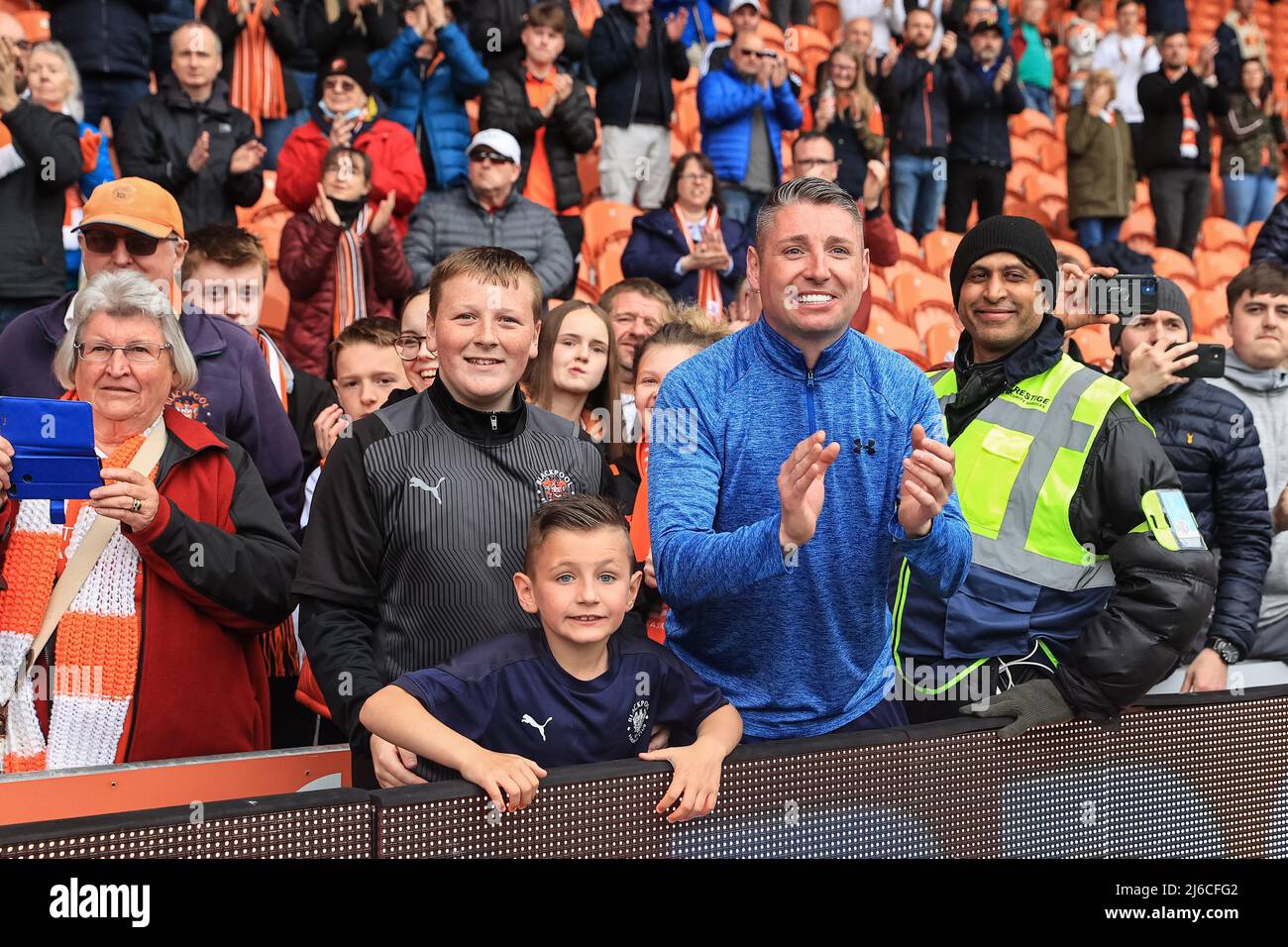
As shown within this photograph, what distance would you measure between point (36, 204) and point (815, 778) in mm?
4575

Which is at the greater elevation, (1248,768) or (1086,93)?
(1086,93)

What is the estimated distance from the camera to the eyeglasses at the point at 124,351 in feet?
10.1

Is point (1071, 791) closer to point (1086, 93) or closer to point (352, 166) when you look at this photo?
point (352, 166)

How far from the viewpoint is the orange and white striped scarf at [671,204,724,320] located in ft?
21.2

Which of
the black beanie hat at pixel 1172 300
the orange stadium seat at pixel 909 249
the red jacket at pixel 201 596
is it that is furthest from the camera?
the orange stadium seat at pixel 909 249

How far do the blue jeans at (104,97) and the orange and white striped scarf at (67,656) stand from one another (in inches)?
176

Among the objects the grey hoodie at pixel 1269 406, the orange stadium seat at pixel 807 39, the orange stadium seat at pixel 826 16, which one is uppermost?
the orange stadium seat at pixel 826 16

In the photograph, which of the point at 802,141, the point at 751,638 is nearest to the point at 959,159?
the point at 802,141

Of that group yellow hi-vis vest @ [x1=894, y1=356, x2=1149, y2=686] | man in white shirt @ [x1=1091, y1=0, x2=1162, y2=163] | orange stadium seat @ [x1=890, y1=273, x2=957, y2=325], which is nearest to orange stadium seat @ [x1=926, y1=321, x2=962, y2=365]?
orange stadium seat @ [x1=890, y1=273, x2=957, y2=325]

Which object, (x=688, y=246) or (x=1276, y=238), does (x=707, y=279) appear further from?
(x=1276, y=238)

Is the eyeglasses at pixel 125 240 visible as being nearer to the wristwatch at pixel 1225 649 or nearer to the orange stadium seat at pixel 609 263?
the wristwatch at pixel 1225 649

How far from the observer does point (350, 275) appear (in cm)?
570

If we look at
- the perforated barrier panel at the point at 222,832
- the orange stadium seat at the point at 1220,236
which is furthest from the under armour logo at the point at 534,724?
the orange stadium seat at the point at 1220,236

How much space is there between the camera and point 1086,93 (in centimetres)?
1041
